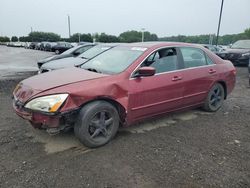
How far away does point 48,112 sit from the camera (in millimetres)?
3262

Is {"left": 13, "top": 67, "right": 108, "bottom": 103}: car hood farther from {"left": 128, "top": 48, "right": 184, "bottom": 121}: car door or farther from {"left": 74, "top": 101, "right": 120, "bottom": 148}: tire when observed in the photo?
{"left": 128, "top": 48, "right": 184, "bottom": 121}: car door

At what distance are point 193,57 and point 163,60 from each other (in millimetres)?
878

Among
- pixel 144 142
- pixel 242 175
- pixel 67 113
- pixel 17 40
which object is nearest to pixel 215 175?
pixel 242 175

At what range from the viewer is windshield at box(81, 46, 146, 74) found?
4.15 meters

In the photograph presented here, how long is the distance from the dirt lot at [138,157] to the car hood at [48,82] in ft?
2.64

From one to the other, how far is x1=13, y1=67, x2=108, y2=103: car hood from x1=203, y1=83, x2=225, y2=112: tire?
2.68 meters

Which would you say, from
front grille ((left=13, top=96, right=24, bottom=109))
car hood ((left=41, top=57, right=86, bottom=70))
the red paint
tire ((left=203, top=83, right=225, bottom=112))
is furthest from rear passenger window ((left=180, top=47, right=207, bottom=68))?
car hood ((left=41, top=57, right=86, bottom=70))

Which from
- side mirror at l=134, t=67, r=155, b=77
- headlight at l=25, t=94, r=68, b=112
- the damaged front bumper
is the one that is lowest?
the damaged front bumper

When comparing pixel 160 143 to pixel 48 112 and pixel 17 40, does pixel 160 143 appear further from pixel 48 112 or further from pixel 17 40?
pixel 17 40

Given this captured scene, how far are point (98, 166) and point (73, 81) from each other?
4.09 ft

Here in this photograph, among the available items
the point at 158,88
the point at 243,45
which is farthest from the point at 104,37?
the point at 158,88

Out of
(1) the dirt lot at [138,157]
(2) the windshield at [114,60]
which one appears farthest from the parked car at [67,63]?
(1) the dirt lot at [138,157]

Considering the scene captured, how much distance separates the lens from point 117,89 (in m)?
3.77

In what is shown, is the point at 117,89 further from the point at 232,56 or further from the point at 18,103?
the point at 232,56
